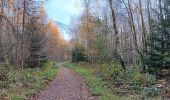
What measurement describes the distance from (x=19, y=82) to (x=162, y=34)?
10550 millimetres

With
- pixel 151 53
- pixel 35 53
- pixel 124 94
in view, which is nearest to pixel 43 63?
pixel 35 53

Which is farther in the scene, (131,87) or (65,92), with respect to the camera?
(65,92)

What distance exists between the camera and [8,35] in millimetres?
26188

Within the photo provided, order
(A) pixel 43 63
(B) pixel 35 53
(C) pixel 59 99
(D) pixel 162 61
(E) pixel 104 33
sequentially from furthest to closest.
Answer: (A) pixel 43 63
(B) pixel 35 53
(E) pixel 104 33
(D) pixel 162 61
(C) pixel 59 99

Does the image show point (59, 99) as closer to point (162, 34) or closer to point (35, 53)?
point (162, 34)

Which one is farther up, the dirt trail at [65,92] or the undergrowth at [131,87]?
the undergrowth at [131,87]

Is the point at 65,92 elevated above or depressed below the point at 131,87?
below

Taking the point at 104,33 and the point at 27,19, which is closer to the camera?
the point at 104,33

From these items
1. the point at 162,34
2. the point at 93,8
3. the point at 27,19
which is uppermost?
the point at 93,8

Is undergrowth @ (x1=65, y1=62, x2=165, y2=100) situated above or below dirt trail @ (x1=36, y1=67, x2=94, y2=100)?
above

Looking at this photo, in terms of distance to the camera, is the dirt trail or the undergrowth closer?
the undergrowth

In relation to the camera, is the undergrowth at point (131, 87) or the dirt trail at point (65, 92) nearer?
the undergrowth at point (131, 87)

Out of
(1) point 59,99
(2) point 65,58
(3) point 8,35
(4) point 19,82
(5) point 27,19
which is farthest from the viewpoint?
(2) point 65,58

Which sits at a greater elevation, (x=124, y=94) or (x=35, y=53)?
(x=35, y=53)
